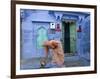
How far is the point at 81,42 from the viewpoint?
204 cm

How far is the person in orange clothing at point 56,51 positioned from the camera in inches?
75.7

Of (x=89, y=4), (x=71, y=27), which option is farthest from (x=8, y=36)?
(x=89, y=4)

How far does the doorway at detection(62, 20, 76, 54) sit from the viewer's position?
198cm

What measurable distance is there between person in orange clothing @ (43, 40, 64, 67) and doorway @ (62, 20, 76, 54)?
56 mm

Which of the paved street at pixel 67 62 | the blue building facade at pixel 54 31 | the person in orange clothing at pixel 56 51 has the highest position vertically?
the blue building facade at pixel 54 31

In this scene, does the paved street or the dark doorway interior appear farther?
the dark doorway interior

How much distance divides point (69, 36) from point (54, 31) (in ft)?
0.57

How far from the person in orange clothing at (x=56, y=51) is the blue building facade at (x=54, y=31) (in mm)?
40

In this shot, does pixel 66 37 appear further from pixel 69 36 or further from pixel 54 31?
pixel 54 31

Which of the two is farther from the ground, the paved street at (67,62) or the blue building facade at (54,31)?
the blue building facade at (54,31)

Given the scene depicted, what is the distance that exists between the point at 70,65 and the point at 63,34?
0.33 meters

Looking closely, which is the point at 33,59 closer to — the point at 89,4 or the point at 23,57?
the point at 23,57

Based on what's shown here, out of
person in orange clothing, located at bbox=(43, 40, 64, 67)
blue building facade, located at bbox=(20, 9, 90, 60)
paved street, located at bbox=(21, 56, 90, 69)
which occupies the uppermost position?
blue building facade, located at bbox=(20, 9, 90, 60)

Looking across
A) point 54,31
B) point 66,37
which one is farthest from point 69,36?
point 54,31
